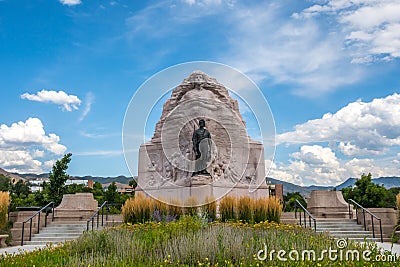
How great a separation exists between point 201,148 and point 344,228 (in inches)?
298

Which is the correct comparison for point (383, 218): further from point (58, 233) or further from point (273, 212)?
point (58, 233)

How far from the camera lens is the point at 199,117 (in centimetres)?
2306

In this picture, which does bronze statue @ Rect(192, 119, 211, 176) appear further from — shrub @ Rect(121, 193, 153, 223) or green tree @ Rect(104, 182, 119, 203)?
green tree @ Rect(104, 182, 119, 203)

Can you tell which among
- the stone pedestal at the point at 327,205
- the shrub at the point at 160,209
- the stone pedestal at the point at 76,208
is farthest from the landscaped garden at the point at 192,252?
the stone pedestal at the point at 76,208

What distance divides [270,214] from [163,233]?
5094 mm

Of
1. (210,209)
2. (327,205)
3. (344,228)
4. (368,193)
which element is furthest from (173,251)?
(368,193)

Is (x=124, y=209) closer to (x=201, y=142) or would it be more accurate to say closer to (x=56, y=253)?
(x=56, y=253)

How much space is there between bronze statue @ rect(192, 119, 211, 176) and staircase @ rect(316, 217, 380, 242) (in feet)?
19.7

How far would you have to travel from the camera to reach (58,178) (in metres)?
27.7

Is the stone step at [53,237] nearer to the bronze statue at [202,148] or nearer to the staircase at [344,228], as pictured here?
the bronze statue at [202,148]

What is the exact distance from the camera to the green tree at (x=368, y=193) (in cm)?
2458

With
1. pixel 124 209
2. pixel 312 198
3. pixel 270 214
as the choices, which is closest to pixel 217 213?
pixel 270 214

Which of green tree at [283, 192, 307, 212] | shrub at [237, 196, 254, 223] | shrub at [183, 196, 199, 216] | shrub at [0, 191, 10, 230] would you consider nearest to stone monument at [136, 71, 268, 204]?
green tree at [283, 192, 307, 212]

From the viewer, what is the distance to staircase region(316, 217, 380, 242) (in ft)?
50.5
